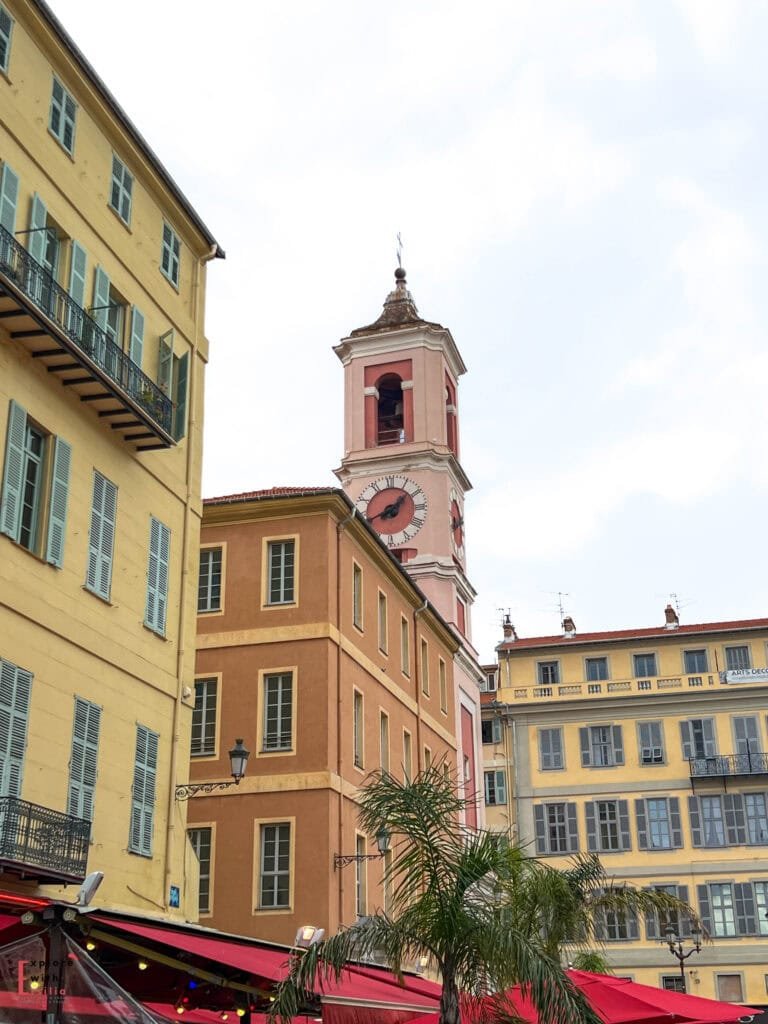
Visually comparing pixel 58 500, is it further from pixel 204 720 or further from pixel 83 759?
pixel 204 720

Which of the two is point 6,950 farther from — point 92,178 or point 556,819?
point 556,819

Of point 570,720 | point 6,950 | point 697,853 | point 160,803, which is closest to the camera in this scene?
point 6,950

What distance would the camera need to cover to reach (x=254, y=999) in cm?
1485

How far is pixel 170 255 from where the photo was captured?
22.6m

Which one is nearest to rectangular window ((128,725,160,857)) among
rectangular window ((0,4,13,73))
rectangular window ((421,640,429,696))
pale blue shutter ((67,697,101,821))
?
pale blue shutter ((67,697,101,821))

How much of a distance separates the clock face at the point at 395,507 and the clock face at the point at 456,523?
1123mm

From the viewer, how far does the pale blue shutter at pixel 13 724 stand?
15.7 metres

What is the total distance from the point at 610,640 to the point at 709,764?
21.0ft

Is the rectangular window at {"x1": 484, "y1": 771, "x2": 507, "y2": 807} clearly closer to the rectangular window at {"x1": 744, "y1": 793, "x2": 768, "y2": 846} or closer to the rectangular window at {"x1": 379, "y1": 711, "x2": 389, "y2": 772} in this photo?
the rectangular window at {"x1": 744, "y1": 793, "x2": 768, "y2": 846}

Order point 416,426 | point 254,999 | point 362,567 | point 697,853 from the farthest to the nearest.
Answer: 1. point 697,853
2. point 416,426
3. point 362,567
4. point 254,999

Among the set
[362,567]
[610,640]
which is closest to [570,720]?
[610,640]

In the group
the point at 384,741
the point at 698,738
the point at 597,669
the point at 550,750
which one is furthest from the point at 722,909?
the point at 384,741

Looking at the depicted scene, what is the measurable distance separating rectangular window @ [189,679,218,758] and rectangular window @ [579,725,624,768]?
28.8 meters

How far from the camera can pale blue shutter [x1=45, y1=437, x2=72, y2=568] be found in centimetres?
1738
